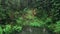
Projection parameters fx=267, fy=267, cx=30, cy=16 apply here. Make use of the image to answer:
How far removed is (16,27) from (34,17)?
4.53ft

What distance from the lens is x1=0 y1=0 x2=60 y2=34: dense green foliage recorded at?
39.9 feet

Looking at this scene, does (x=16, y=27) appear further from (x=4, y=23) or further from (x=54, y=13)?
(x=54, y=13)

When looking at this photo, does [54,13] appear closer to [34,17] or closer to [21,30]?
[34,17]

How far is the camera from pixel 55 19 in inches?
495

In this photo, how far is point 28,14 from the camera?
43.3 feet

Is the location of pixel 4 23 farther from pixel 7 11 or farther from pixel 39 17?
pixel 39 17

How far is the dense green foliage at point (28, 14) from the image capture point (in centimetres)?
1217

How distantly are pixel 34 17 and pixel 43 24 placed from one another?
0.84 metres

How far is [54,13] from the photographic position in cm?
1276

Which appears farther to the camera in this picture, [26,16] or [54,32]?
[26,16]

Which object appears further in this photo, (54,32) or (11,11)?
(11,11)

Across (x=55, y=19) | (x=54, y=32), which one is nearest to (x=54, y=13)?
(x=55, y=19)

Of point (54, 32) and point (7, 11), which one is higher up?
point (7, 11)

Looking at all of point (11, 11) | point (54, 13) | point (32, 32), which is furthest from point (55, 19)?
point (11, 11)
